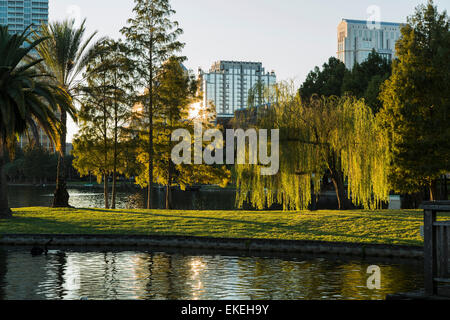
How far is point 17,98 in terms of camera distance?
2642cm

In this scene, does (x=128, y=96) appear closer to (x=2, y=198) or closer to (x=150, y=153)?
(x=150, y=153)

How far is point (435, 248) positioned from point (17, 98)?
2173 centimetres

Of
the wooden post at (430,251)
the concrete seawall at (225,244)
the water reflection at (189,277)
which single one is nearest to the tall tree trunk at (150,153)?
the concrete seawall at (225,244)

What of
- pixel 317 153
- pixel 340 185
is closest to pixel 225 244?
pixel 317 153

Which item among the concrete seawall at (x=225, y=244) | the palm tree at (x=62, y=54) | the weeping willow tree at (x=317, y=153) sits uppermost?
the palm tree at (x=62, y=54)

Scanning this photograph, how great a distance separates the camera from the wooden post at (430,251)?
416 inches

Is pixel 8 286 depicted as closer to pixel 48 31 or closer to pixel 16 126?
pixel 16 126

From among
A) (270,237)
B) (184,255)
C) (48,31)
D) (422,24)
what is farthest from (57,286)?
(422,24)

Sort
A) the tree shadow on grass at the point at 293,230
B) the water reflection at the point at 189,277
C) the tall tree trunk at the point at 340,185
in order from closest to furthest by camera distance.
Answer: the water reflection at the point at 189,277, the tree shadow on grass at the point at 293,230, the tall tree trunk at the point at 340,185

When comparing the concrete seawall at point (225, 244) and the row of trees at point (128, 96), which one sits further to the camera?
the row of trees at point (128, 96)

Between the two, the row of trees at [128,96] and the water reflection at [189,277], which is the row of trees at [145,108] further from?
the water reflection at [189,277]

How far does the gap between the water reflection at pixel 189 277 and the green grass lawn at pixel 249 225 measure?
3951mm

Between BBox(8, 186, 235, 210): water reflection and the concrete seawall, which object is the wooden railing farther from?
BBox(8, 186, 235, 210): water reflection

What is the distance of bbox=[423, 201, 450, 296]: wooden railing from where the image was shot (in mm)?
10523
